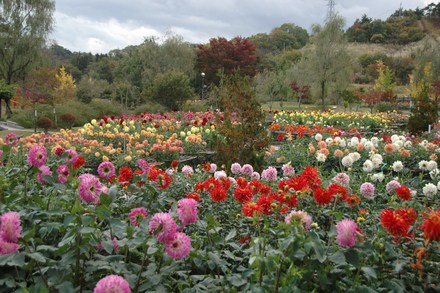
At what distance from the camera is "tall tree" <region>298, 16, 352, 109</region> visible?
91.9 feet

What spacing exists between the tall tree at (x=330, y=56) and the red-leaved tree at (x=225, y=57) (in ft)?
40.2

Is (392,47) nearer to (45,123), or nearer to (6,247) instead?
(45,123)

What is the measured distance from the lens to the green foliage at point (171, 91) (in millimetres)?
23109

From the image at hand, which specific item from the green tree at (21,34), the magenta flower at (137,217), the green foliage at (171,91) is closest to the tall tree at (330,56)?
the green foliage at (171,91)

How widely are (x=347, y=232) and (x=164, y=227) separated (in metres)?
0.63

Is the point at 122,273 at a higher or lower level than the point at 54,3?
lower

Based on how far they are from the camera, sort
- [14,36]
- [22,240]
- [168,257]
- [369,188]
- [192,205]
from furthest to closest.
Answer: [14,36], [369,188], [192,205], [168,257], [22,240]

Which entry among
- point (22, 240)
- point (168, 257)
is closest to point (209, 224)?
point (168, 257)

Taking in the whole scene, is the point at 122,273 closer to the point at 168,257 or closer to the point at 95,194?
the point at 168,257

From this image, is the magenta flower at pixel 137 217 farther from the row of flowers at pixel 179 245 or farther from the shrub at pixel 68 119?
the shrub at pixel 68 119

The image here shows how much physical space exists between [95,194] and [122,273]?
402 millimetres

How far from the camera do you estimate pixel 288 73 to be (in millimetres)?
31062

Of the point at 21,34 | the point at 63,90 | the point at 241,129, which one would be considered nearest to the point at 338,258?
the point at 241,129

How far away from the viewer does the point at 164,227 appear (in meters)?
1.42
